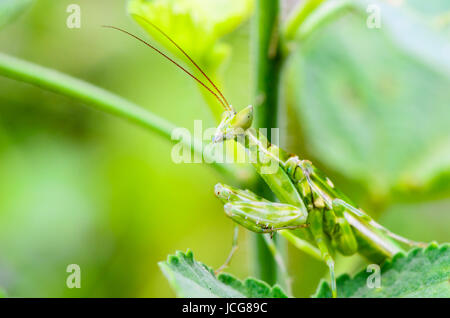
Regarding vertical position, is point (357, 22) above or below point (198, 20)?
above

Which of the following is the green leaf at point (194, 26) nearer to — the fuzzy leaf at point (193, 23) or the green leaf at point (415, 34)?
the fuzzy leaf at point (193, 23)

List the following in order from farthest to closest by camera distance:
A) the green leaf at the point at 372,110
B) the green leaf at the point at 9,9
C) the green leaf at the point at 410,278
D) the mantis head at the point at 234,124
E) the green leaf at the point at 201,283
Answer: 1. the green leaf at the point at 372,110
2. the green leaf at the point at 9,9
3. the mantis head at the point at 234,124
4. the green leaf at the point at 410,278
5. the green leaf at the point at 201,283

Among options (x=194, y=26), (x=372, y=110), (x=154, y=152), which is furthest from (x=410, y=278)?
(x=154, y=152)

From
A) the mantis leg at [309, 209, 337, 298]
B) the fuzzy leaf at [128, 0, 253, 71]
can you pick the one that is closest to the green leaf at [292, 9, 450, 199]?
the fuzzy leaf at [128, 0, 253, 71]

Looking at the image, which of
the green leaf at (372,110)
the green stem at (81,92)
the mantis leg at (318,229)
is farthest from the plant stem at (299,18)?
the green leaf at (372,110)

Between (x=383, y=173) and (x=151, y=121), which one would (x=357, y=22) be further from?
(x=151, y=121)

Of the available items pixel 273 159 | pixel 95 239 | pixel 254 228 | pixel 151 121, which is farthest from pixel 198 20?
pixel 95 239

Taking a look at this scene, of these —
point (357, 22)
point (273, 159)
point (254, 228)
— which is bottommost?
point (254, 228)
